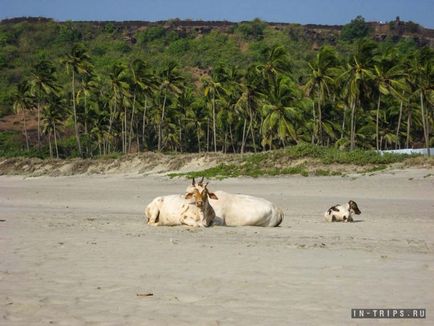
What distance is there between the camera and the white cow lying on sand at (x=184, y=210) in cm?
1422

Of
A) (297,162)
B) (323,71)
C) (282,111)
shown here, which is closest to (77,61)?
(282,111)

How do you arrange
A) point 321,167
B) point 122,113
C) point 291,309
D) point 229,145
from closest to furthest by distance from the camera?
1. point 291,309
2. point 321,167
3. point 122,113
4. point 229,145

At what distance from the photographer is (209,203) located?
1482 cm

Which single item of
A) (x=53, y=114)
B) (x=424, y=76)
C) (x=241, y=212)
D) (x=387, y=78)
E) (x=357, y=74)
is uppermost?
(x=357, y=74)

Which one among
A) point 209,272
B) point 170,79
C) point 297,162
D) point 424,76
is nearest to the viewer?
point 209,272

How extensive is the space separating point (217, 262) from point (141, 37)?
170 meters

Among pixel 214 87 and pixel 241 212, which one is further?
pixel 214 87

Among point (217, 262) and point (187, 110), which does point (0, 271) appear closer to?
point (217, 262)

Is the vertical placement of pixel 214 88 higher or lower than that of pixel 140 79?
lower

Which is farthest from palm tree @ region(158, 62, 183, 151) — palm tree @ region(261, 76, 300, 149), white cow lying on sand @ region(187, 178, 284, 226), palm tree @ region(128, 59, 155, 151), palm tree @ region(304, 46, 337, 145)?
white cow lying on sand @ region(187, 178, 284, 226)

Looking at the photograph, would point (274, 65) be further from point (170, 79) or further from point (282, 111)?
point (170, 79)

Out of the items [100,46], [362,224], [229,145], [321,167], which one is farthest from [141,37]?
[362,224]

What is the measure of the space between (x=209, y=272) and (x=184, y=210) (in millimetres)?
6286

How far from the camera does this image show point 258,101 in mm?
71625
